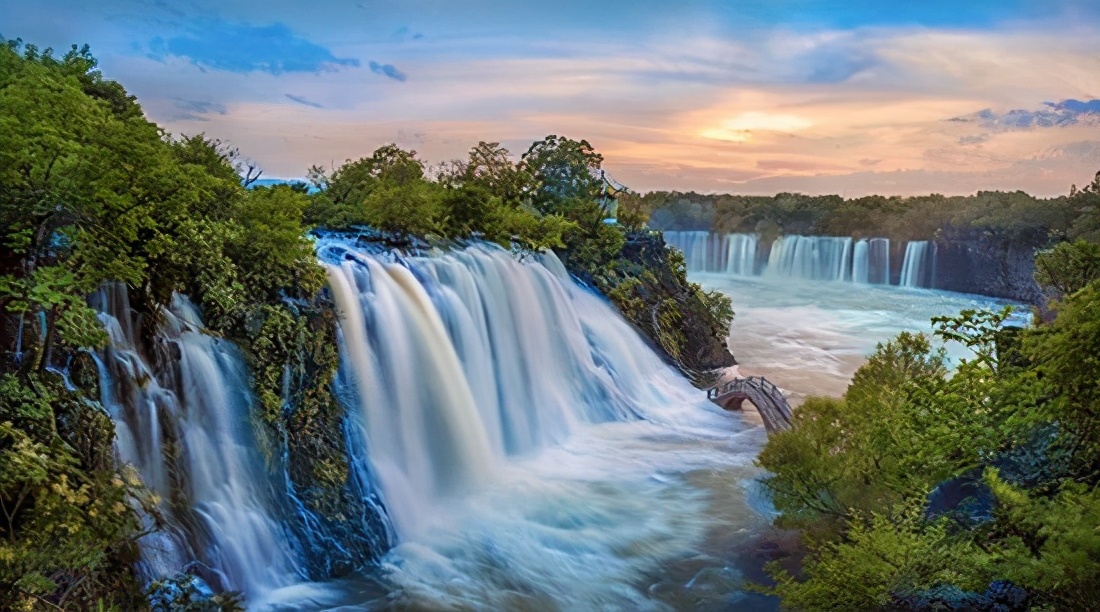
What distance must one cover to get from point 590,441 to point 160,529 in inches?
272

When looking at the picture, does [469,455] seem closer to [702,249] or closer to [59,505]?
[59,505]

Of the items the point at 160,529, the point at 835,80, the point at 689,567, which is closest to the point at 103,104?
the point at 160,529

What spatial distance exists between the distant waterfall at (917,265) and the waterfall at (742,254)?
6.78m

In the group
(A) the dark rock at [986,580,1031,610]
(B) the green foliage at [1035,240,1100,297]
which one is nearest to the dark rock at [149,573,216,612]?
(A) the dark rock at [986,580,1031,610]

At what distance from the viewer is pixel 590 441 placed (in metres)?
11.6

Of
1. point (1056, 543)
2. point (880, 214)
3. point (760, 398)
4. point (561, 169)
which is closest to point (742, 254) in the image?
point (880, 214)

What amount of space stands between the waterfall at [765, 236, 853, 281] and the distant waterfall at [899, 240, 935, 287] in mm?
2415

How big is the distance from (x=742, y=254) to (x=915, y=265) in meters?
7.93

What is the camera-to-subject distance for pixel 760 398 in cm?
1218

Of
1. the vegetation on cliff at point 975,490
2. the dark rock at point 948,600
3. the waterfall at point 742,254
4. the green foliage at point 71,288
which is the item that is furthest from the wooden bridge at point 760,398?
the waterfall at point 742,254

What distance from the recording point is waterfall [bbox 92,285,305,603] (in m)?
5.86

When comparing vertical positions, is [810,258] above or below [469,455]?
above

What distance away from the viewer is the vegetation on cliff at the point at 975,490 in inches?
209

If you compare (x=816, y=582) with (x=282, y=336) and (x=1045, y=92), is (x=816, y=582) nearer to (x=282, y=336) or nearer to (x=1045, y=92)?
(x=282, y=336)
